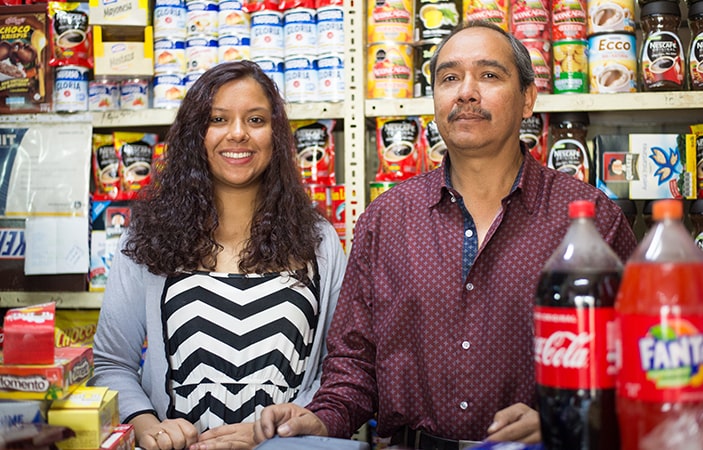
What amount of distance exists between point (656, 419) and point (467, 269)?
873mm

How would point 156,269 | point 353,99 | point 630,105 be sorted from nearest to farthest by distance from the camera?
1. point 156,269
2. point 630,105
3. point 353,99

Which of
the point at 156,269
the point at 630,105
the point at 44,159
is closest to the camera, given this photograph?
the point at 156,269

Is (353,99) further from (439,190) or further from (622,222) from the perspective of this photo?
(622,222)

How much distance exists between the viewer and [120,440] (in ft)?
3.75

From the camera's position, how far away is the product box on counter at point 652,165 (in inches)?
82.7

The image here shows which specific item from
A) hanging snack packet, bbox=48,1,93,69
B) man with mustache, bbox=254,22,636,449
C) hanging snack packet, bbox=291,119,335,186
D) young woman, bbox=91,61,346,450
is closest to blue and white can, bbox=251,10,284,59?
hanging snack packet, bbox=291,119,335,186

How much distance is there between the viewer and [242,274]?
1.84 m

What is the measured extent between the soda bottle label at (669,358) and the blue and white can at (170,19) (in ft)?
6.43

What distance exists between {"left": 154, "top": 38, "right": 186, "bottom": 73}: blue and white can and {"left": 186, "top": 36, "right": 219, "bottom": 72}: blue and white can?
38 mm

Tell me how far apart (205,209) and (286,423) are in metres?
0.81

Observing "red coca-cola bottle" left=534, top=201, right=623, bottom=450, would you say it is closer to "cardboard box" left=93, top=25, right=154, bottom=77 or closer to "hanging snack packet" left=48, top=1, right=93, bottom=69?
"cardboard box" left=93, top=25, right=154, bottom=77

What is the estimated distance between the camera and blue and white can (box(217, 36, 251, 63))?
2.29 m

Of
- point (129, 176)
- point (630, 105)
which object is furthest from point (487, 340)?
point (129, 176)

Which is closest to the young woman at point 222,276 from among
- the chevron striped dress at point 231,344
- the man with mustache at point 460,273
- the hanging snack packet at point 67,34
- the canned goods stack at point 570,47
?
the chevron striped dress at point 231,344
